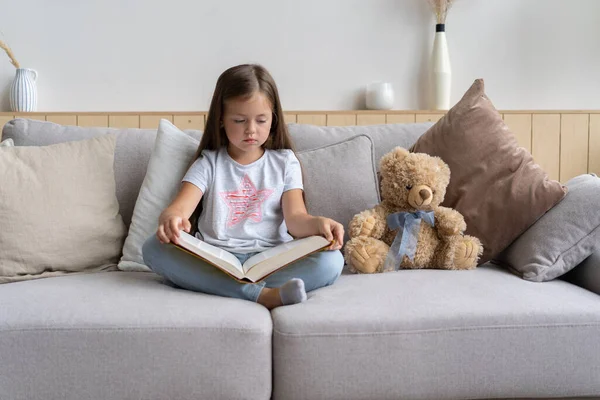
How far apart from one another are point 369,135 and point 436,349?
92cm

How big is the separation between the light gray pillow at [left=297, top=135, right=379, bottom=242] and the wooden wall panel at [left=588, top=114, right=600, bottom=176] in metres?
1.72

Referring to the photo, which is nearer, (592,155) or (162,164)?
(162,164)

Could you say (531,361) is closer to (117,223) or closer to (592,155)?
(117,223)

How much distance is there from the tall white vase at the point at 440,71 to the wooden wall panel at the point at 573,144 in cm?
58

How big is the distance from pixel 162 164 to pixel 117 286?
47 cm

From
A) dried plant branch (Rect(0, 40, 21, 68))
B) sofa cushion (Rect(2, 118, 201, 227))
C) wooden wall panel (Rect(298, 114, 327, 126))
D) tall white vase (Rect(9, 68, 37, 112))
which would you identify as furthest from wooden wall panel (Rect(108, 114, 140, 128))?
sofa cushion (Rect(2, 118, 201, 227))

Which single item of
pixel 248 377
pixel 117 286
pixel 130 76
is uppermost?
pixel 130 76

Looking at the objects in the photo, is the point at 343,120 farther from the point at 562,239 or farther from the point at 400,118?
the point at 562,239

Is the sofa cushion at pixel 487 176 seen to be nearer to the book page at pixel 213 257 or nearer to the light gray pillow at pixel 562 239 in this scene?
the light gray pillow at pixel 562 239

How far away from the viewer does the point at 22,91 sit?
323 cm

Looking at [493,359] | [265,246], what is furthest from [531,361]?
[265,246]

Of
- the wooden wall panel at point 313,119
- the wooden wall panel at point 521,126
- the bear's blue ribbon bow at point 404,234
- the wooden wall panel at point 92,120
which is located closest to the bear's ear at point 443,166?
the bear's blue ribbon bow at point 404,234

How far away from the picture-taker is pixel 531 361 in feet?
4.83

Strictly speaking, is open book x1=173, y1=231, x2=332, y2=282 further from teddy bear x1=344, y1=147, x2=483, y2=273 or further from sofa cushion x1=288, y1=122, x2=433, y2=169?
sofa cushion x1=288, y1=122, x2=433, y2=169
